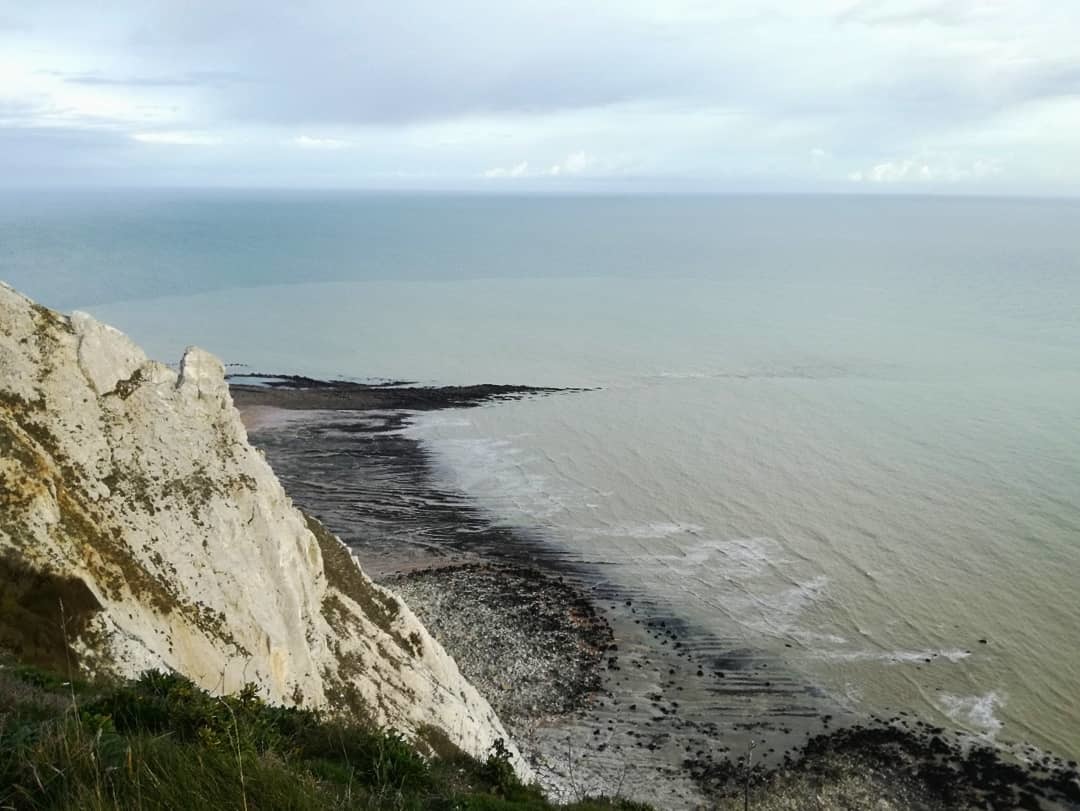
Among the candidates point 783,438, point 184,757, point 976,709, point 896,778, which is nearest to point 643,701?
point 896,778

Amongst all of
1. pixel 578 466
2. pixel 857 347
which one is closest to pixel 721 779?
pixel 578 466

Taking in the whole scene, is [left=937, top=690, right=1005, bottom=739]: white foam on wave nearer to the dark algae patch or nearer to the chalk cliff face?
the dark algae patch

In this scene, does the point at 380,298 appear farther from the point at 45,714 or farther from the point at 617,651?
the point at 45,714

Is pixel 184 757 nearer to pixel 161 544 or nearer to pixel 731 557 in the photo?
pixel 161 544

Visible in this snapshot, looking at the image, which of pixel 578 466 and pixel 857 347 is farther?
pixel 857 347

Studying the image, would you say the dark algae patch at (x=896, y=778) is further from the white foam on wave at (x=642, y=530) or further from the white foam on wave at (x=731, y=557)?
the white foam on wave at (x=642, y=530)
